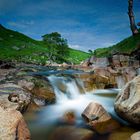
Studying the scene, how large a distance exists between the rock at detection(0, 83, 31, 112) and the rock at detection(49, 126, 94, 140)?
113 inches

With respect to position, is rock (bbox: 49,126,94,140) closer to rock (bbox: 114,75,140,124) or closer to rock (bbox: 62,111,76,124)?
rock (bbox: 62,111,76,124)

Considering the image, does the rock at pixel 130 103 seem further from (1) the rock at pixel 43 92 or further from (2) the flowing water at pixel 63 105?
(1) the rock at pixel 43 92

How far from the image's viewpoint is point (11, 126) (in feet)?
20.9

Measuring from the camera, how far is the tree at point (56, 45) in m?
103

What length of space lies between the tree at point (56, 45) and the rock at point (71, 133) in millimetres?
89779

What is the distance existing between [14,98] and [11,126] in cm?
575

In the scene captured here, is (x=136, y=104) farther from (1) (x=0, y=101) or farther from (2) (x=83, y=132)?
(1) (x=0, y=101)

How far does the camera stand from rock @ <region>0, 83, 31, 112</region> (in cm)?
1128

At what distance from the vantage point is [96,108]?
10406 mm

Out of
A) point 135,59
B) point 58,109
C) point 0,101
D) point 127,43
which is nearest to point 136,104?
point 58,109

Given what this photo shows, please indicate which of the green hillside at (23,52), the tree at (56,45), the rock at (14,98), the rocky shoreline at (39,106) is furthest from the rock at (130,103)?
the tree at (56,45)

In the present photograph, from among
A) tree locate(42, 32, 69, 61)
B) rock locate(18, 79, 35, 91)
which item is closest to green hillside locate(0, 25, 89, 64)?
tree locate(42, 32, 69, 61)

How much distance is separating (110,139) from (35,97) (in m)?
7.15

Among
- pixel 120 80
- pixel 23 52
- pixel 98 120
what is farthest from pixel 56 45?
pixel 98 120
